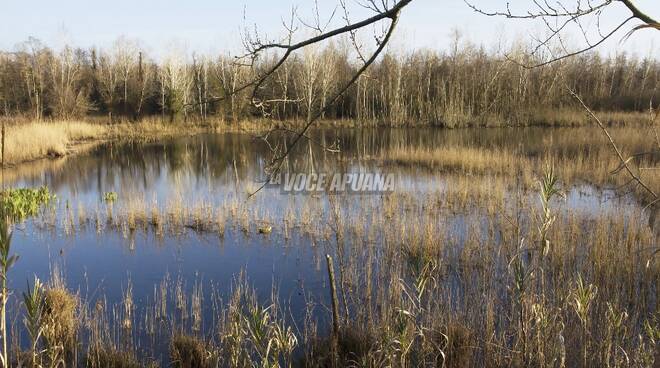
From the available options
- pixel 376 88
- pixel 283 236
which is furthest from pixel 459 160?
pixel 376 88

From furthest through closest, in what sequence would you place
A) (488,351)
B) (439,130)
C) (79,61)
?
1. (79,61)
2. (439,130)
3. (488,351)

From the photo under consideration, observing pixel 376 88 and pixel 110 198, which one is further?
pixel 376 88

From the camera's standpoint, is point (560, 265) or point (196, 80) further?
point (196, 80)

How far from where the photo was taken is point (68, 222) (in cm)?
830

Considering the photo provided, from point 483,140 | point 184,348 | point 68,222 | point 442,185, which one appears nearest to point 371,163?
point 442,185

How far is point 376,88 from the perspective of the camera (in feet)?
92.7

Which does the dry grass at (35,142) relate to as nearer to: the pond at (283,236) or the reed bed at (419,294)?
the pond at (283,236)

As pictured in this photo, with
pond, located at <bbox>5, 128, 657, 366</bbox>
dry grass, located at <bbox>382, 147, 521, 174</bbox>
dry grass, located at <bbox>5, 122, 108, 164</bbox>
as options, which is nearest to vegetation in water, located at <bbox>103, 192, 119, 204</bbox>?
pond, located at <bbox>5, 128, 657, 366</bbox>

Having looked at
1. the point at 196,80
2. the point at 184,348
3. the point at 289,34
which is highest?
the point at 196,80

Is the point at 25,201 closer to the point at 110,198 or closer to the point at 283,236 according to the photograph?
the point at 110,198

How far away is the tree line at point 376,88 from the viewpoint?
985 inches

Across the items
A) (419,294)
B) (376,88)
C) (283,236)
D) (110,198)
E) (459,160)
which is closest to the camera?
(419,294)

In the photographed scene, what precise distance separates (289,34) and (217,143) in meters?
20.2

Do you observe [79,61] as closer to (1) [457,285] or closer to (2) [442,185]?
(2) [442,185]
